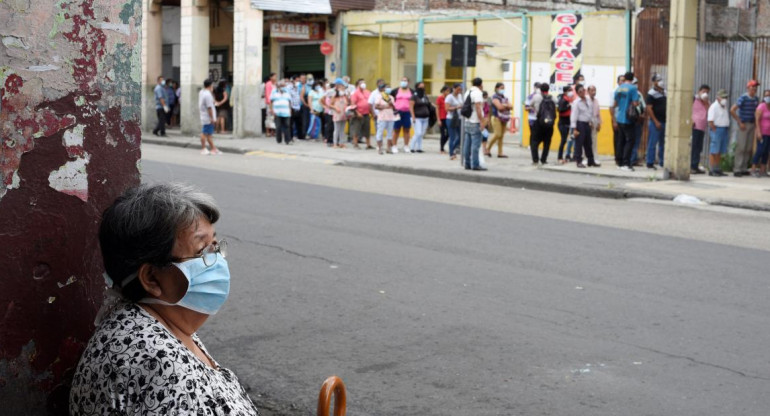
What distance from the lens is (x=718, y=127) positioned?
761 inches

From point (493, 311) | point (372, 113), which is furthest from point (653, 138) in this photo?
point (493, 311)

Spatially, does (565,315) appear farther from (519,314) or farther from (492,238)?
(492,238)

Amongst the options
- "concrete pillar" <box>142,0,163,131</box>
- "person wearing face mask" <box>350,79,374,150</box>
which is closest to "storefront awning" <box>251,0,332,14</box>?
"person wearing face mask" <box>350,79,374,150</box>

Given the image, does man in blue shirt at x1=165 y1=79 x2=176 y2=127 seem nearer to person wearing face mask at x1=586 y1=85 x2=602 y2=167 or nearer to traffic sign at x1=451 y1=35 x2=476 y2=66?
traffic sign at x1=451 y1=35 x2=476 y2=66

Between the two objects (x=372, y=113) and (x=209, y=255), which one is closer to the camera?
(x=209, y=255)

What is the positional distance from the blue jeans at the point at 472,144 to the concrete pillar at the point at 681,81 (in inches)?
141

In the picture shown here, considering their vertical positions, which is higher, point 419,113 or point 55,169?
point 419,113

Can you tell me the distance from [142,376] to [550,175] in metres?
17.0

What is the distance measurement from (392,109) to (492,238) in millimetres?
13605

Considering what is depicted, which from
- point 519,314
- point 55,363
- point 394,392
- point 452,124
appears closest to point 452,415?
point 394,392

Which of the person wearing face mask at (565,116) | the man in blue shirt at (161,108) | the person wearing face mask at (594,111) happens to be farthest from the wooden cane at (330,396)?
the man in blue shirt at (161,108)

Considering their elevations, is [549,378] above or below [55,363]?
below

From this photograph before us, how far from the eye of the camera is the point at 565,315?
23.6 feet

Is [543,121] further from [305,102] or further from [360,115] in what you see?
[305,102]
